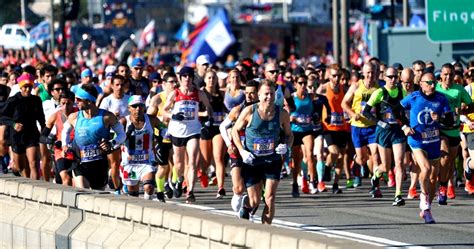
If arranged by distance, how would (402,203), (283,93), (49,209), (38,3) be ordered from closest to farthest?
(49,209)
(402,203)
(283,93)
(38,3)

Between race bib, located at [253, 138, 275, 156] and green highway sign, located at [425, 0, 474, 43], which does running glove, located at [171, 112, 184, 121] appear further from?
green highway sign, located at [425, 0, 474, 43]

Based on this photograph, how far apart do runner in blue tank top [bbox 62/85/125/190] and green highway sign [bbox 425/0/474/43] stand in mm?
11024

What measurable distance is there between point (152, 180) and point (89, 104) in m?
1.51

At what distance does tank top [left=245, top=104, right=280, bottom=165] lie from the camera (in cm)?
1477

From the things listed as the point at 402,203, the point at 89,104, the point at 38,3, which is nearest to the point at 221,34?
the point at 402,203

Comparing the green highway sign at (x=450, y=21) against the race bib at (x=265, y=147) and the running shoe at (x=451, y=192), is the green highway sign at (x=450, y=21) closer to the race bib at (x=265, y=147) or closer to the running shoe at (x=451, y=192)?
the running shoe at (x=451, y=192)

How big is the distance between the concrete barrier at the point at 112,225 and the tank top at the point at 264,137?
91.1 inches

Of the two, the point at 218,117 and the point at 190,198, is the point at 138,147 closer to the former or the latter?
the point at 190,198

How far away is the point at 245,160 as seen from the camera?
48.2 feet

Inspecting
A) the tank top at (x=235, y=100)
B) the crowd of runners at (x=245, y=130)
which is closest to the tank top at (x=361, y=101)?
the crowd of runners at (x=245, y=130)

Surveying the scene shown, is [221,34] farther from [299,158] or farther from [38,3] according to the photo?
[38,3]

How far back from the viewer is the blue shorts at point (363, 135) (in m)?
20.3

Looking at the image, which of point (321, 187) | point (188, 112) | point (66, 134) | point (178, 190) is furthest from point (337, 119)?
point (66, 134)

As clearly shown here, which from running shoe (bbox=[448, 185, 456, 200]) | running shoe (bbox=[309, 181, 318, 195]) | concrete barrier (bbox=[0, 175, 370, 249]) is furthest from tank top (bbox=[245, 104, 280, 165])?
running shoe (bbox=[309, 181, 318, 195])
